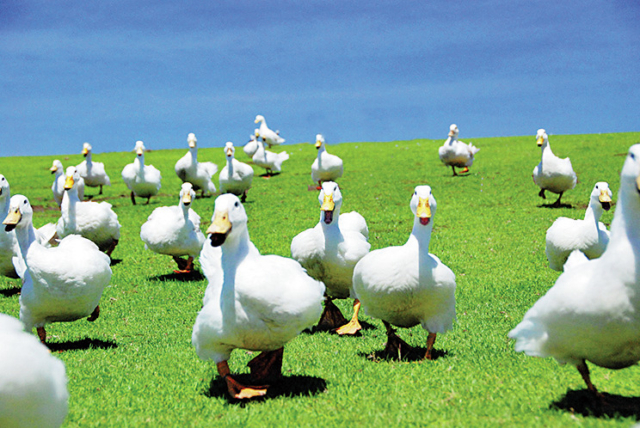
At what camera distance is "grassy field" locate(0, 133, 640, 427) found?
5285 millimetres

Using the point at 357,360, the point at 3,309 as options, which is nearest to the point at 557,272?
the point at 357,360

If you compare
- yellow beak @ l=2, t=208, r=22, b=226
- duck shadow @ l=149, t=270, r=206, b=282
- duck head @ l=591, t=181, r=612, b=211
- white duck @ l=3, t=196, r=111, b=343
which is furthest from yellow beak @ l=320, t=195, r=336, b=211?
duck shadow @ l=149, t=270, r=206, b=282

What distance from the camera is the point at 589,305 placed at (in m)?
4.46

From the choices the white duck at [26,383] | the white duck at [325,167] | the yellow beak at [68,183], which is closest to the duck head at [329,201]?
the white duck at [26,383]

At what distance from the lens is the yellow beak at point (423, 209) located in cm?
693

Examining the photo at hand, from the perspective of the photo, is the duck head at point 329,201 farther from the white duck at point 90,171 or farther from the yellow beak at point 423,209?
the white duck at point 90,171

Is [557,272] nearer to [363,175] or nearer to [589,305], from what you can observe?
[589,305]

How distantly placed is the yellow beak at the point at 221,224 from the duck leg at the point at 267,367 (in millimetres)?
1626

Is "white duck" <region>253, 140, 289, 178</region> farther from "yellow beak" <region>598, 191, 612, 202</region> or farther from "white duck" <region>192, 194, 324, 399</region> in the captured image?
"white duck" <region>192, 194, 324, 399</region>

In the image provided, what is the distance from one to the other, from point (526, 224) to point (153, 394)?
15.2 metres

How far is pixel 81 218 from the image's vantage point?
14.5 metres

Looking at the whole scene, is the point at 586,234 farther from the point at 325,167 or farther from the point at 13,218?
the point at 325,167

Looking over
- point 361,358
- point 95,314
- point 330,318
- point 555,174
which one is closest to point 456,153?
point 555,174

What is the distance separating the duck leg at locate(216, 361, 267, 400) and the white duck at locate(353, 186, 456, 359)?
198cm
